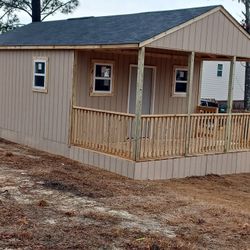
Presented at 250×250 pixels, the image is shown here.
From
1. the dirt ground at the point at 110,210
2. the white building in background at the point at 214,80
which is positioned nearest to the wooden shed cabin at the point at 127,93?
the dirt ground at the point at 110,210

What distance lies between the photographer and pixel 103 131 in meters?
11.0

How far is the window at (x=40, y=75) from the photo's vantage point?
42.6ft

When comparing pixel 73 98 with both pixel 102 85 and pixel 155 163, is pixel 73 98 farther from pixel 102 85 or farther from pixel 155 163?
pixel 155 163

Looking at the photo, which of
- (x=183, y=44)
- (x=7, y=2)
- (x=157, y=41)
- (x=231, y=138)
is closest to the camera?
(x=157, y=41)

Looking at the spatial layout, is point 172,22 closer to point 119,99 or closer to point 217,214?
point 119,99

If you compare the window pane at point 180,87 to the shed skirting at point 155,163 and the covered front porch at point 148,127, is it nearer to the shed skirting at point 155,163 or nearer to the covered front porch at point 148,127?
the covered front porch at point 148,127

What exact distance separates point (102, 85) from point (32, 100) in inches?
87.1

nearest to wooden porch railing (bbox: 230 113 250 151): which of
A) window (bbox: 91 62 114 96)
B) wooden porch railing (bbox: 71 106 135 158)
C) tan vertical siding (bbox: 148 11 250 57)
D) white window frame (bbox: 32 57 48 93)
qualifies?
tan vertical siding (bbox: 148 11 250 57)

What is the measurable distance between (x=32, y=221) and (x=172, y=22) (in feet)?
20.1

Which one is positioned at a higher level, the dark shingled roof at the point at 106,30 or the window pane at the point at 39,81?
the dark shingled roof at the point at 106,30

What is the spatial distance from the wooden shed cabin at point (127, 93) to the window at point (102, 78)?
0.03 meters

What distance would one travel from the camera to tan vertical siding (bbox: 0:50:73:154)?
1227 cm

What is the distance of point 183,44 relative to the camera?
10.7 m

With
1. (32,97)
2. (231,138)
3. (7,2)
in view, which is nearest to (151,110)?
(231,138)
